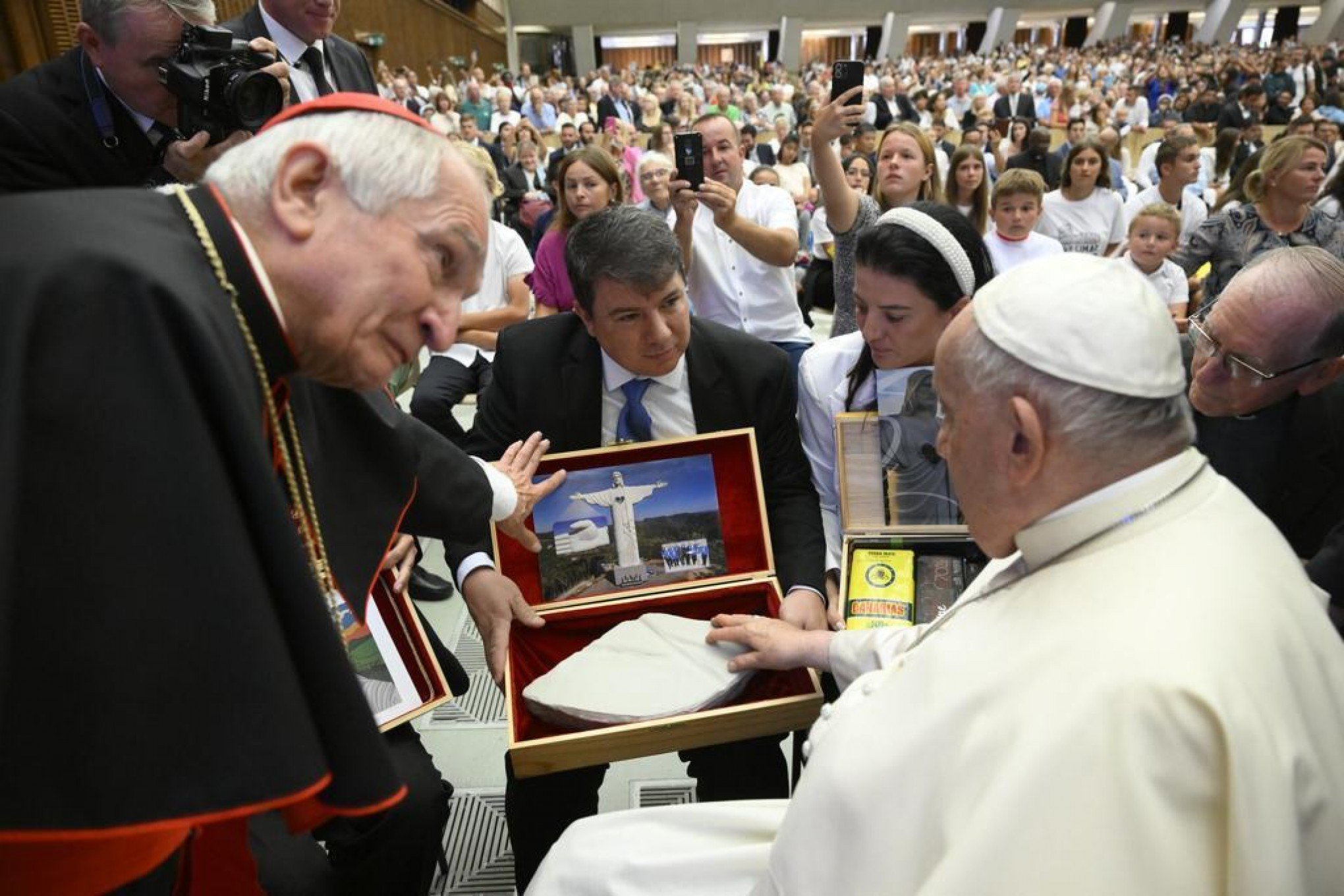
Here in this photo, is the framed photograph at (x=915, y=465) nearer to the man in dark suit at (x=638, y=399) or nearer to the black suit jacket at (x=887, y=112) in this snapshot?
the man in dark suit at (x=638, y=399)

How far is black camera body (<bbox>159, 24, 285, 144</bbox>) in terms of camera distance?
2.29m

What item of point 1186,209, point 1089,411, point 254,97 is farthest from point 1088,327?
point 1186,209

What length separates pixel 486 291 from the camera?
15.4 ft

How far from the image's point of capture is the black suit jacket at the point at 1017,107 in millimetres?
15328

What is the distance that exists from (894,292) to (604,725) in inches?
47.4

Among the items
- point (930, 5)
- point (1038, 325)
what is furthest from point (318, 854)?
point (930, 5)

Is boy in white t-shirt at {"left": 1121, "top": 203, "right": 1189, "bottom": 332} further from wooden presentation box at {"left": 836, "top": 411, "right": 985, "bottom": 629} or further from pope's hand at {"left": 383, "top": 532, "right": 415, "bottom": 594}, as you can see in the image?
pope's hand at {"left": 383, "top": 532, "right": 415, "bottom": 594}

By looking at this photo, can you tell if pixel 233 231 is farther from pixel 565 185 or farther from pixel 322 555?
pixel 565 185

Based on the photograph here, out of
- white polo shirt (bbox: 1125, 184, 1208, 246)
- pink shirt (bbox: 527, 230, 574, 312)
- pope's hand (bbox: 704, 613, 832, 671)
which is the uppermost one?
pope's hand (bbox: 704, 613, 832, 671)

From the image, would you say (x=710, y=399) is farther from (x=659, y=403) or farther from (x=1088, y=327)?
(x=1088, y=327)

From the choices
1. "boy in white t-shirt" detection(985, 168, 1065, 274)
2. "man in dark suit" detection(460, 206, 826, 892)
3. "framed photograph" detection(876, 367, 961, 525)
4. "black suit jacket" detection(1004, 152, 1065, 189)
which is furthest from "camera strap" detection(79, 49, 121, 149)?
"black suit jacket" detection(1004, 152, 1065, 189)

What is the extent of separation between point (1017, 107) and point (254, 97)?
15.6 metres

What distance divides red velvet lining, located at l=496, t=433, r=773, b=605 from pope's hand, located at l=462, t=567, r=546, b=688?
6 cm

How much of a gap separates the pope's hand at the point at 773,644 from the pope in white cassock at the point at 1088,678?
0.34 meters
